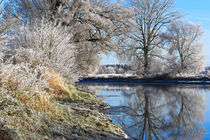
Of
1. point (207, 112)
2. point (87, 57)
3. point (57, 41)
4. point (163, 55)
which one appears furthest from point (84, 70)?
point (163, 55)

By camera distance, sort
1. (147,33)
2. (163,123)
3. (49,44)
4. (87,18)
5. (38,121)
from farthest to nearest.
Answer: (147,33)
(87,18)
(49,44)
(163,123)
(38,121)

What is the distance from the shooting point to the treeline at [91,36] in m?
8.99

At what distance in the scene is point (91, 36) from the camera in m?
14.6

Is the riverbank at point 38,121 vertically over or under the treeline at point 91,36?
under

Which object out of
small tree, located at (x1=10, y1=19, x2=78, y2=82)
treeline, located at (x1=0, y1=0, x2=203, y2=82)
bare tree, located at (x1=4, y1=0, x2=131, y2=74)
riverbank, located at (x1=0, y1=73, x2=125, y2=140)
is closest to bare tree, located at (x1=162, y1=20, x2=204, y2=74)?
treeline, located at (x1=0, y1=0, x2=203, y2=82)

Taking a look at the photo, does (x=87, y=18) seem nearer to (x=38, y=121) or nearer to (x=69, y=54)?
(x=69, y=54)

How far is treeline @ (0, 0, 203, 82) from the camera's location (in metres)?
8.99

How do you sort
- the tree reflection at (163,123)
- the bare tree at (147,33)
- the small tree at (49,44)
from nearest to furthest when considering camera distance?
the tree reflection at (163,123)
the small tree at (49,44)
the bare tree at (147,33)

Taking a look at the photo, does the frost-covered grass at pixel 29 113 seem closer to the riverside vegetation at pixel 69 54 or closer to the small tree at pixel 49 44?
the riverside vegetation at pixel 69 54

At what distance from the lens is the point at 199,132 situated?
211 inches

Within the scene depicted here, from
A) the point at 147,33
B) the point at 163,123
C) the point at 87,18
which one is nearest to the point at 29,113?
the point at 163,123

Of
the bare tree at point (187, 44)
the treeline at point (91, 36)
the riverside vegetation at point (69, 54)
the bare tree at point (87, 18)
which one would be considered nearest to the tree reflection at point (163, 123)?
the riverside vegetation at point (69, 54)

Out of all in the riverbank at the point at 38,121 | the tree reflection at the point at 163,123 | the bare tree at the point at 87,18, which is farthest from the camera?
the bare tree at the point at 87,18

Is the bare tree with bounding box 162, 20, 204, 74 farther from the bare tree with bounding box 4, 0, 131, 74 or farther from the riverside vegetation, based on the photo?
the bare tree with bounding box 4, 0, 131, 74
